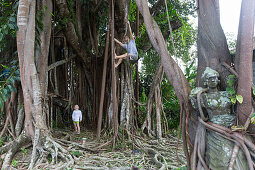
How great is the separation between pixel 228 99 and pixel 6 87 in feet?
10.7

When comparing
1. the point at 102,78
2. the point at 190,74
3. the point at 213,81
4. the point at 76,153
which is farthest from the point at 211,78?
the point at 190,74

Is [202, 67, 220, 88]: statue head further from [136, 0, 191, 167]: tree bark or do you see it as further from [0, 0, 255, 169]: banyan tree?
[136, 0, 191, 167]: tree bark

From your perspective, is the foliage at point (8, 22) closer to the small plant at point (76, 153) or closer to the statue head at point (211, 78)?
the small plant at point (76, 153)

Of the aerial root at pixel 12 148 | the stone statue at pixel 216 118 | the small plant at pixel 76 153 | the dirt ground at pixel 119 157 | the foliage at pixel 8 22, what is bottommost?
the dirt ground at pixel 119 157

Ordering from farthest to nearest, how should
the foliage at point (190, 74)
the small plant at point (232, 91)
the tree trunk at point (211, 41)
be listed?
the foliage at point (190, 74)
the tree trunk at point (211, 41)
the small plant at point (232, 91)

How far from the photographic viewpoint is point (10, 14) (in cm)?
372

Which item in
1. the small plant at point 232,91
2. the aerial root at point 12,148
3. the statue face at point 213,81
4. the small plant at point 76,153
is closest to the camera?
the small plant at point 232,91

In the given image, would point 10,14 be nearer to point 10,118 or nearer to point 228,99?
point 10,118

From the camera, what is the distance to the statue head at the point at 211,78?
1.84m

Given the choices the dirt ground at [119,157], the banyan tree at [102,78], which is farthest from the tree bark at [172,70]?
the dirt ground at [119,157]

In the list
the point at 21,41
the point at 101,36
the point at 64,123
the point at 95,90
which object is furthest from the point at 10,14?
the point at 101,36

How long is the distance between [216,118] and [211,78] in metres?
0.33

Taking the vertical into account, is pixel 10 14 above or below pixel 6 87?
above

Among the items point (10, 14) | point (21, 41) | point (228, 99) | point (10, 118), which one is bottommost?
point (10, 118)
